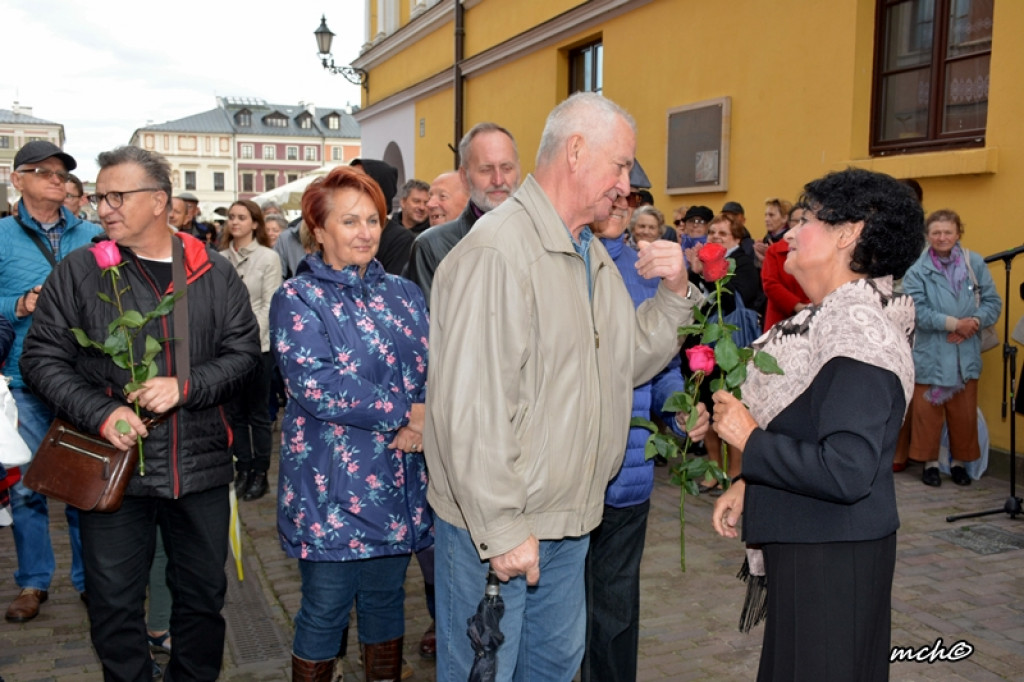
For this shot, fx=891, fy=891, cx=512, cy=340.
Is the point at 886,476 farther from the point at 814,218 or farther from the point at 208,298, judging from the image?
the point at 208,298

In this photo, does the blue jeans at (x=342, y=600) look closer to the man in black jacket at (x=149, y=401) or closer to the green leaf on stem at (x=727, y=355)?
the man in black jacket at (x=149, y=401)

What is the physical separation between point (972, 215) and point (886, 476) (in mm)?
5902

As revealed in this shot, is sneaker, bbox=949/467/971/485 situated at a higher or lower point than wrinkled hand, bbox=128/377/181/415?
lower

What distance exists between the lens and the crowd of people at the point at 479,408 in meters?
2.38

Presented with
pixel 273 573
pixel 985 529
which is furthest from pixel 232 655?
pixel 985 529

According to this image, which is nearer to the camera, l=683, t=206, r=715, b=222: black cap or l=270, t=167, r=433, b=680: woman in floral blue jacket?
l=270, t=167, r=433, b=680: woman in floral blue jacket

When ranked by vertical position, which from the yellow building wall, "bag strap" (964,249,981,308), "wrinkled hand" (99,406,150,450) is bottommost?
"wrinkled hand" (99,406,150,450)

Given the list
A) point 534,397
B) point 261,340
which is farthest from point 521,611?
point 261,340

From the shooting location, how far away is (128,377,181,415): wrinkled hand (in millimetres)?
3104

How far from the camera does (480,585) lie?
249 cm

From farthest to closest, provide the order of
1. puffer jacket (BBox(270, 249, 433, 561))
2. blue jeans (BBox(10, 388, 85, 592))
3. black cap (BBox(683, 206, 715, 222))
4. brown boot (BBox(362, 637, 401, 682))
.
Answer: black cap (BBox(683, 206, 715, 222)), blue jeans (BBox(10, 388, 85, 592)), brown boot (BBox(362, 637, 401, 682)), puffer jacket (BBox(270, 249, 433, 561))

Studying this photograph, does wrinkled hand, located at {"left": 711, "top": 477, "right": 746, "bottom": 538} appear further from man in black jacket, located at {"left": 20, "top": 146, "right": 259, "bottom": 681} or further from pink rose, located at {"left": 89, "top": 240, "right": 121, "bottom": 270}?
pink rose, located at {"left": 89, "top": 240, "right": 121, "bottom": 270}

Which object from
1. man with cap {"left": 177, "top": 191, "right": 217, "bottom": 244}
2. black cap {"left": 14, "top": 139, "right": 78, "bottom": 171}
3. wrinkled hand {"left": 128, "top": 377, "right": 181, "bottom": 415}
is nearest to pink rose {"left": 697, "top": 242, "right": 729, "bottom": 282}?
wrinkled hand {"left": 128, "top": 377, "right": 181, "bottom": 415}

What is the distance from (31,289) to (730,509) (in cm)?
357
